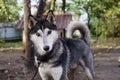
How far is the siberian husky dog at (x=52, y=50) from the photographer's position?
4.55 metres

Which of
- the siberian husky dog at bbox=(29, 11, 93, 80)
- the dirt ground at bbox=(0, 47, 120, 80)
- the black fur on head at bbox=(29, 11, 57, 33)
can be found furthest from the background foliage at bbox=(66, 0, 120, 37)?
the black fur on head at bbox=(29, 11, 57, 33)

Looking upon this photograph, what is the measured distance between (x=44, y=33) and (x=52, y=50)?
448 millimetres

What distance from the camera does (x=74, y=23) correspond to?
A: 6.21m

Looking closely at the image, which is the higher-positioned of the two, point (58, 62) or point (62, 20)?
point (58, 62)

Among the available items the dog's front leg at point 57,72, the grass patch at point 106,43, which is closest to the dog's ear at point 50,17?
the dog's front leg at point 57,72

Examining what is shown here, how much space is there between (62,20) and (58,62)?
11220 mm

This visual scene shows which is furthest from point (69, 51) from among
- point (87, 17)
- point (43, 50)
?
point (87, 17)

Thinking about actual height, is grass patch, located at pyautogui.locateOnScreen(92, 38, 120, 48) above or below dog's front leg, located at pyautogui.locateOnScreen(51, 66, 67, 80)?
below

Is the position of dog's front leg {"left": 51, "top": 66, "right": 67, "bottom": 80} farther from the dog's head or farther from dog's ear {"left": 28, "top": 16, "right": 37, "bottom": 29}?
dog's ear {"left": 28, "top": 16, "right": 37, "bottom": 29}

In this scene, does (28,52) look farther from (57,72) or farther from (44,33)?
(44,33)

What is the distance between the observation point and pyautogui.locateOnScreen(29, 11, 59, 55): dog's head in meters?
4.48

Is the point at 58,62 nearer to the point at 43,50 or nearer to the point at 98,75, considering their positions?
the point at 43,50

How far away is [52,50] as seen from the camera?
16.1ft

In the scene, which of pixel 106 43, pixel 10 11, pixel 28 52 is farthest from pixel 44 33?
pixel 10 11
